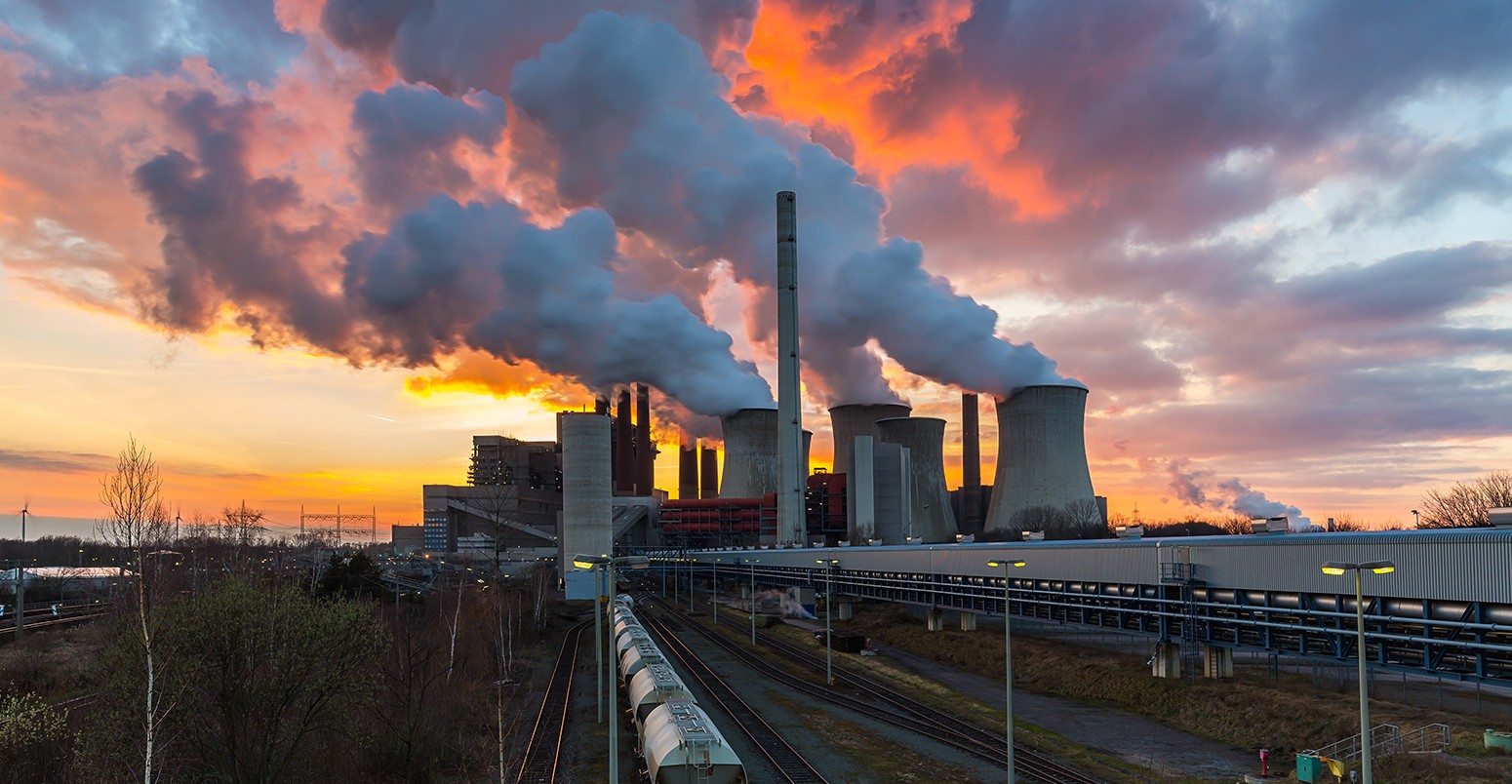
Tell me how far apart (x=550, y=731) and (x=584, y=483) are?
253 ft

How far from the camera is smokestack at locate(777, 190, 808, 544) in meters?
105

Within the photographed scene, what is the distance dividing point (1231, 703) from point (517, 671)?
38.7 metres

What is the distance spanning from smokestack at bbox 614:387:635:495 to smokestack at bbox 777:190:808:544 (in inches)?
1940

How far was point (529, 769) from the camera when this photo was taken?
33.3m

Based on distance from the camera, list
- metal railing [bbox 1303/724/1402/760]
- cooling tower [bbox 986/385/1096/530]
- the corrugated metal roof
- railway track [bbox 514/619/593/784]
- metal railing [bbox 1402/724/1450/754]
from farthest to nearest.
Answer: cooling tower [bbox 986/385/1096/530] < railway track [bbox 514/619/593/784] < metal railing [bbox 1303/724/1402/760] < metal railing [bbox 1402/724/1450/754] < the corrugated metal roof

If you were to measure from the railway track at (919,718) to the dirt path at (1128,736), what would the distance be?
3320 mm

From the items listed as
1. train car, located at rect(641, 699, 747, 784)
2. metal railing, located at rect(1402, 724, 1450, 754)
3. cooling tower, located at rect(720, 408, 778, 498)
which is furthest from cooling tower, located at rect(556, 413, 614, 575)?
metal railing, located at rect(1402, 724, 1450, 754)

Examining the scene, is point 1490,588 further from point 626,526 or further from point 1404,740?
point 626,526

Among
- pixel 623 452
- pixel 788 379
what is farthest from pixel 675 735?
pixel 623 452

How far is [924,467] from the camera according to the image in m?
120

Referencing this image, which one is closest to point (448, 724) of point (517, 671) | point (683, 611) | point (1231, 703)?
point (517, 671)

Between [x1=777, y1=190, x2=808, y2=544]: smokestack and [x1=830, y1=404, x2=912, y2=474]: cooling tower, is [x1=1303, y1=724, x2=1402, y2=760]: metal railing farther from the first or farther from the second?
[x1=830, y1=404, x2=912, y2=474]: cooling tower

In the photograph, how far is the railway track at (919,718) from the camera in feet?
105

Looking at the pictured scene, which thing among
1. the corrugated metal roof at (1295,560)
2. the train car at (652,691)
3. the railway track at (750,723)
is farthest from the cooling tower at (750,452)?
the train car at (652,691)
